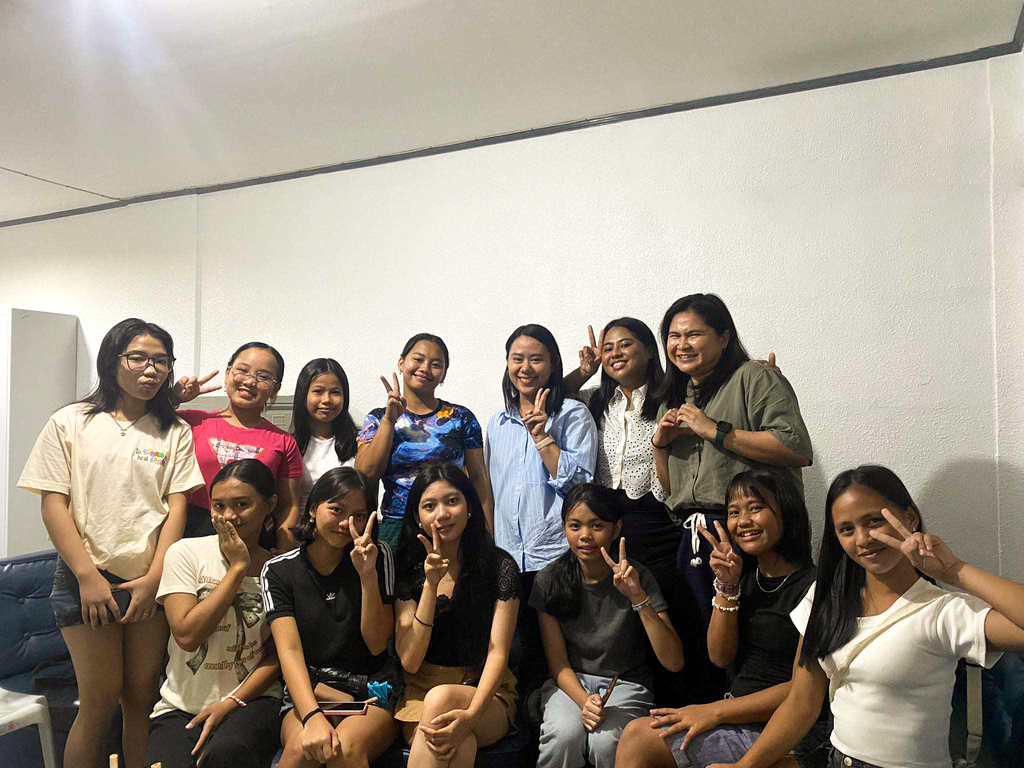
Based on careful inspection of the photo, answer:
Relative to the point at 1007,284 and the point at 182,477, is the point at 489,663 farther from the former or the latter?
the point at 1007,284

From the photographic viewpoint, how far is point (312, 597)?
238 centimetres

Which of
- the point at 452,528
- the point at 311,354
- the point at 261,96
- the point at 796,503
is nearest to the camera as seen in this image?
the point at 796,503

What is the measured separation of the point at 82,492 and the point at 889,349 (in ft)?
9.78

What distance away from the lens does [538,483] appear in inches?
106

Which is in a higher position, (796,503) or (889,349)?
(889,349)

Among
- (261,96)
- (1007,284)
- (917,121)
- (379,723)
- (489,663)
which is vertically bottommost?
(379,723)

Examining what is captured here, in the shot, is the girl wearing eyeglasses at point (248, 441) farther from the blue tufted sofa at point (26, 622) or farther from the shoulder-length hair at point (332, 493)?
the blue tufted sofa at point (26, 622)

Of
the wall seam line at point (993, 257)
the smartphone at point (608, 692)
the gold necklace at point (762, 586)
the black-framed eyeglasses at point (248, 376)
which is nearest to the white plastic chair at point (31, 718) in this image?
the black-framed eyeglasses at point (248, 376)

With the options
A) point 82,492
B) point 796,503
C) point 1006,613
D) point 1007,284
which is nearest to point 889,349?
point 1007,284

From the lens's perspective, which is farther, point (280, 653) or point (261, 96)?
point (261, 96)

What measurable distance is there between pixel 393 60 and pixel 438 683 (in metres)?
2.19

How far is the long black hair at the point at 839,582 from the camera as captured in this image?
6.17ft

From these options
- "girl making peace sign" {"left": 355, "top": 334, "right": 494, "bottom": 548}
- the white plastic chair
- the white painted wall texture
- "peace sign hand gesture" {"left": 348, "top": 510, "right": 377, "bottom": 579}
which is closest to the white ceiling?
the white painted wall texture

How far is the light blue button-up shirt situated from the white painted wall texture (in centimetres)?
80
